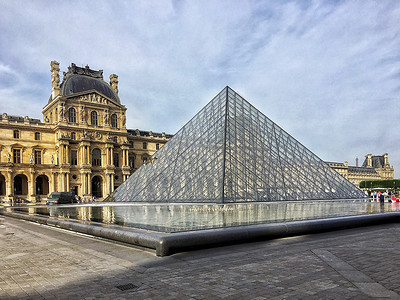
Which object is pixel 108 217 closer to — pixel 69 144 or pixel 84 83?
pixel 69 144

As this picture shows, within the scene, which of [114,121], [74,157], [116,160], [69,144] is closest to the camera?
[69,144]

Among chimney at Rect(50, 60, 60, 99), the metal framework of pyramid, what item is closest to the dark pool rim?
the metal framework of pyramid

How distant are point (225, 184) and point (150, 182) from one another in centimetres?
661

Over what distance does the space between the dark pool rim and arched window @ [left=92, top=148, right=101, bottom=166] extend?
42.3 metres

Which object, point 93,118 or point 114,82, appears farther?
point 114,82

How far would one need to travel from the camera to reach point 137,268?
5.01 meters

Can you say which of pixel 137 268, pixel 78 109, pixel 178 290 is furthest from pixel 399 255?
pixel 78 109

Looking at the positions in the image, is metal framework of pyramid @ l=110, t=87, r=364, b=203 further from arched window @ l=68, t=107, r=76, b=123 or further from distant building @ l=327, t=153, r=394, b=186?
distant building @ l=327, t=153, r=394, b=186

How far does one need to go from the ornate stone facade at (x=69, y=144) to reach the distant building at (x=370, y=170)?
63568 millimetres

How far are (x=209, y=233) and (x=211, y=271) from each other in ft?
5.46

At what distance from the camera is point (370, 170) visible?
110500mm

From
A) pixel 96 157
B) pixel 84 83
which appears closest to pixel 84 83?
pixel 84 83

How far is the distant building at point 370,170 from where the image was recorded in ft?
325

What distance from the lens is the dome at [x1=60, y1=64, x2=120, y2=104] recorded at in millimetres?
49844
